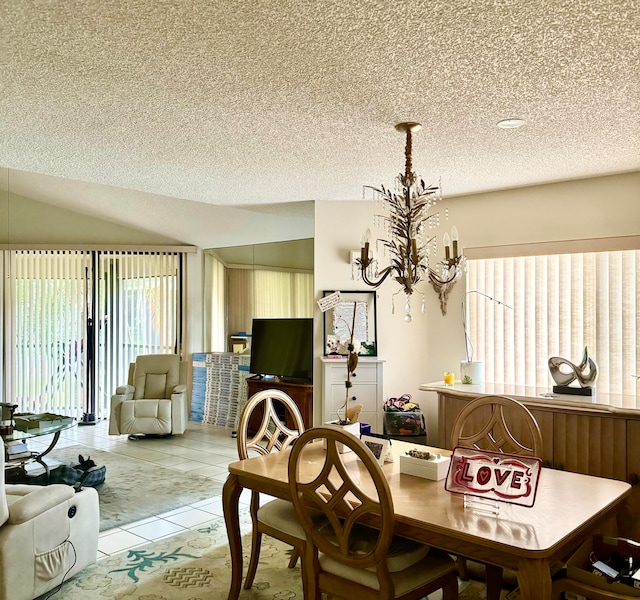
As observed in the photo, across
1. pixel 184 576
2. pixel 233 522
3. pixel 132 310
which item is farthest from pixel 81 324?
pixel 233 522

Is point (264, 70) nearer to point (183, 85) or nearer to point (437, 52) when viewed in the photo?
point (183, 85)

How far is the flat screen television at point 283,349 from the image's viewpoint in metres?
6.12

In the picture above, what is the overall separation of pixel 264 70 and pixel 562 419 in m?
2.75

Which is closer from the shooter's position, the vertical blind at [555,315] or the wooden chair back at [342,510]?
the wooden chair back at [342,510]

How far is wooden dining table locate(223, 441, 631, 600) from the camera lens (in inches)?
73.3

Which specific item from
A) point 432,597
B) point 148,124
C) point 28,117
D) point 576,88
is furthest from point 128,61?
point 432,597

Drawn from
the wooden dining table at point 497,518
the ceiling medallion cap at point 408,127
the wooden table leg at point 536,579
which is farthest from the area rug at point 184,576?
the ceiling medallion cap at point 408,127

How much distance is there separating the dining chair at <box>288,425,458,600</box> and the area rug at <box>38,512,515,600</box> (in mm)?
739

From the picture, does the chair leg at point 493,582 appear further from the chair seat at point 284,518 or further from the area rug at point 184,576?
the chair seat at point 284,518

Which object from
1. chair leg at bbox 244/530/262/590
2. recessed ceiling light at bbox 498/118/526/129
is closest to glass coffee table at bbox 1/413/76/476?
chair leg at bbox 244/530/262/590

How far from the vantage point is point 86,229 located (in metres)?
8.09

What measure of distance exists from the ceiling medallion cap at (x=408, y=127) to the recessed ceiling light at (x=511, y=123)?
1.39 ft

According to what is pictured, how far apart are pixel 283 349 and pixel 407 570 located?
424cm

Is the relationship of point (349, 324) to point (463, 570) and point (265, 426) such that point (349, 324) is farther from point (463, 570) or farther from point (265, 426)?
point (463, 570)
